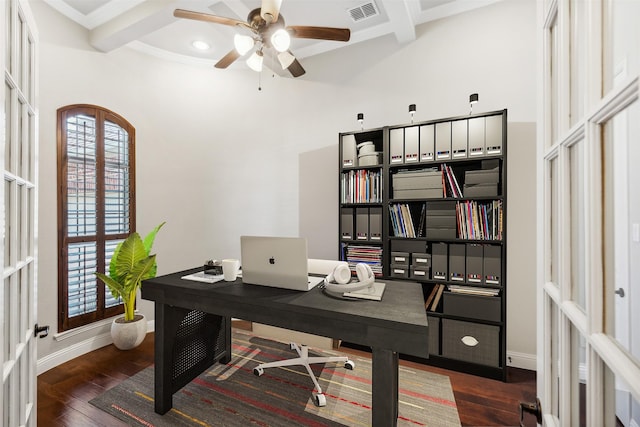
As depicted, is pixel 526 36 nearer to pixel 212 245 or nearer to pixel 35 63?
pixel 35 63

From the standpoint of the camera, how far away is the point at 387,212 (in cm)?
260

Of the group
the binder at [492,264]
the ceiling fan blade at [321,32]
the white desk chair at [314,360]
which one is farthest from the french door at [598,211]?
the binder at [492,264]

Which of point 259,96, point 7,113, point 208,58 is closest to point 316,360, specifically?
point 7,113

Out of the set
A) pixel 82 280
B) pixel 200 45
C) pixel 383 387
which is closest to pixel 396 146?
pixel 383 387

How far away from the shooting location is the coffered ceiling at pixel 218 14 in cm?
238

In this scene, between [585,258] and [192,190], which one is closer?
[585,258]

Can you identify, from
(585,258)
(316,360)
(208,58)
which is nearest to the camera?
(585,258)

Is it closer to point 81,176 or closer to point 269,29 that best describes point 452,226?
point 269,29

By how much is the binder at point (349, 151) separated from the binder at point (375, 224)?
50 centimetres

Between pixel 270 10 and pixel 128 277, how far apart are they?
2.46 meters

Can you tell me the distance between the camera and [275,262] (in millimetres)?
1624

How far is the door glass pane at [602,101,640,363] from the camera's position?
0.45 m

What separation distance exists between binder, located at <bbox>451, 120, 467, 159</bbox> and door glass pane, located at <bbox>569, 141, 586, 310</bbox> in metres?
1.85

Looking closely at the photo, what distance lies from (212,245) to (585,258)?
3528 mm
